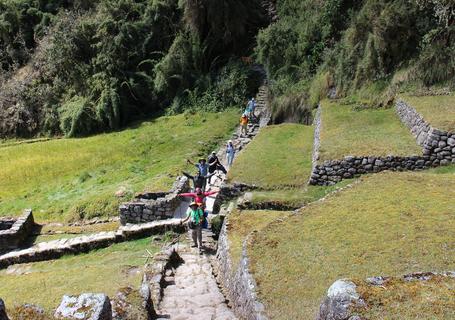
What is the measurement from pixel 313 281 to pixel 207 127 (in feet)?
70.2

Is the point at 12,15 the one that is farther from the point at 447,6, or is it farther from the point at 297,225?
the point at 297,225

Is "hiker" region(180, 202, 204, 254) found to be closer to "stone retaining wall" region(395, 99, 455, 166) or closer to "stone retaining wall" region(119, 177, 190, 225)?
"stone retaining wall" region(119, 177, 190, 225)

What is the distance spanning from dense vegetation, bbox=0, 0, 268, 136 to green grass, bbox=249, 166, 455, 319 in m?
21.7

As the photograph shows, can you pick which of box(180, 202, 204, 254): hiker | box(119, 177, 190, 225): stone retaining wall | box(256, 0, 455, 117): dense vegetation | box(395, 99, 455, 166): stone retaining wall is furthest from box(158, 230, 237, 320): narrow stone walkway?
box(256, 0, 455, 117): dense vegetation

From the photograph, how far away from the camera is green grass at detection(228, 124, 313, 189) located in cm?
1745

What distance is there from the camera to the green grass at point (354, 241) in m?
8.74

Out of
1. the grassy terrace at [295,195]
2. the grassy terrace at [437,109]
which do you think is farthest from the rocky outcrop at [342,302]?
the grassy terrace at [437,109]

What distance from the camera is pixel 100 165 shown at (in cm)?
2661

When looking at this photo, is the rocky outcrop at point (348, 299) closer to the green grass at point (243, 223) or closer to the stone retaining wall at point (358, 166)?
the green grass at point (243, 223)

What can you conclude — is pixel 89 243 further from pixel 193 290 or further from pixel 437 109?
pixel 437 109

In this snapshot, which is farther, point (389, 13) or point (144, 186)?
point (389, 13)

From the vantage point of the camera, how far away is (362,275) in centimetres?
875

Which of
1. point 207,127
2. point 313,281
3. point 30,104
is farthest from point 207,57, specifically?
point 313,281

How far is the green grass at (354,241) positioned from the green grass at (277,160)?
430 cm
